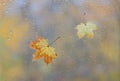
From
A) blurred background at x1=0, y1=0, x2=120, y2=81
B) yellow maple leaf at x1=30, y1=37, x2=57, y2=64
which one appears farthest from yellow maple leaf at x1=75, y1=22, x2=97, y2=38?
yellow maple leaf at x1=30, y1=37, x2=57, y2=64

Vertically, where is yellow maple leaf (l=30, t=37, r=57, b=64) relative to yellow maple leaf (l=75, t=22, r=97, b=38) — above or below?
below

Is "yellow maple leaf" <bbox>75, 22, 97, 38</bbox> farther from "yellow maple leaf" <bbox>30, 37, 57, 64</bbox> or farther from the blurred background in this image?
"yellow maple leaf" <bbox>30, 37, 57, 64</bbox>

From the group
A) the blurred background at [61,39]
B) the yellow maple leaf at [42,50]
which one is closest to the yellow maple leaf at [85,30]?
the blurred background at [61,39]

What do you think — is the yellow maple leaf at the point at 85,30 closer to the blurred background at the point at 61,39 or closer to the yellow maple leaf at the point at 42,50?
the blurred background at the point at 61,39

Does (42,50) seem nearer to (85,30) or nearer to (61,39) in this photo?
(61,39)

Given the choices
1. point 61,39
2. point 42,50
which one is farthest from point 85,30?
point 42,50
